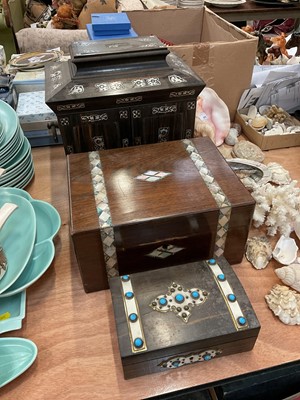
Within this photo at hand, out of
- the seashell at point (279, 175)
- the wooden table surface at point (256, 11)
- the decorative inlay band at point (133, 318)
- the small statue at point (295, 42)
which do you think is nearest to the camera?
the decorative inlay band at point (133, 318)

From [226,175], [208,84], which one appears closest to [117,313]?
[226,175]

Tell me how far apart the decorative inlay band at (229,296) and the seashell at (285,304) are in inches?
4.0

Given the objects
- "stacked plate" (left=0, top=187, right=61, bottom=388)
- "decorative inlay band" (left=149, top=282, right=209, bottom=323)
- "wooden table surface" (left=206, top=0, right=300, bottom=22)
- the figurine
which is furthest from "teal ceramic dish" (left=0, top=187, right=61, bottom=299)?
"wooden table surface" (left=206, top=0, right=300, bottom=22)

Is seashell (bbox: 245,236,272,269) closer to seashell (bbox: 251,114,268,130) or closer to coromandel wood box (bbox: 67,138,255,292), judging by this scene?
coromandel wood box (bbox: 67,138,255,292)

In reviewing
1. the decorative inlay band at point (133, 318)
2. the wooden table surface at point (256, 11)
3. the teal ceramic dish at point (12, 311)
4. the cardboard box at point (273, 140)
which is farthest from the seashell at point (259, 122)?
the wooden table surface at point (256, 11)

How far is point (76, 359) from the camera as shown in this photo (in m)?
0.50

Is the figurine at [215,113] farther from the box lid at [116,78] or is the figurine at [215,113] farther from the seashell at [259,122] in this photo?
the box lid at [116,78]

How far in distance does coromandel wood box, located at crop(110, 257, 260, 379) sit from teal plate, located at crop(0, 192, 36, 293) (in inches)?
7.1

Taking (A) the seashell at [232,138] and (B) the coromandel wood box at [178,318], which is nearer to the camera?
(B) the coromandel wood box at [178,318]

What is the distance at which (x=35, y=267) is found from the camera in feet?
1.93

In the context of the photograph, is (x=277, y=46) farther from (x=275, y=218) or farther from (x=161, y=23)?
(x=275, y=218)

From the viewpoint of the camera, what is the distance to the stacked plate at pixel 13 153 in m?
0.73

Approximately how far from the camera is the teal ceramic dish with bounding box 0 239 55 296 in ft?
1.77

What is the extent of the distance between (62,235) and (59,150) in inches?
13.4
